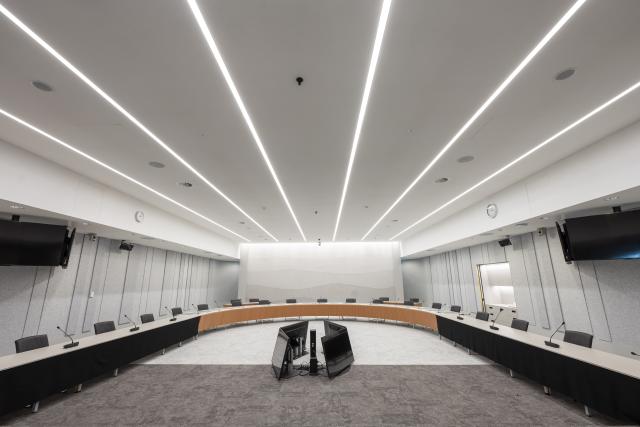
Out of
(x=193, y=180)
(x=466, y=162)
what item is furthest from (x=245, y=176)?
(x=466, y=162)

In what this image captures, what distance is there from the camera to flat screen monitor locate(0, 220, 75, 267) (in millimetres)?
4914

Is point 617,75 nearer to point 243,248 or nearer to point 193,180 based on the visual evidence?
point 193,180

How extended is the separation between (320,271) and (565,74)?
1382 centimetres

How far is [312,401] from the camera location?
399 cm

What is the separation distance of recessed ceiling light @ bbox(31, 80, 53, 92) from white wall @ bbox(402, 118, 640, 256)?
7909 mm

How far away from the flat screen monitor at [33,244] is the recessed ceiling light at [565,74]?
9.01 metres

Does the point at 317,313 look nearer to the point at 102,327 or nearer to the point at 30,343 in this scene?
the point at 102,327

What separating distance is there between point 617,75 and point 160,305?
1358 centimetres

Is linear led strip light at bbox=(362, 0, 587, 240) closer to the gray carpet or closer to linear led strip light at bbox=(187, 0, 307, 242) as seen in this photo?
linear led strip light at bbox=(187, 0, 307, 242)

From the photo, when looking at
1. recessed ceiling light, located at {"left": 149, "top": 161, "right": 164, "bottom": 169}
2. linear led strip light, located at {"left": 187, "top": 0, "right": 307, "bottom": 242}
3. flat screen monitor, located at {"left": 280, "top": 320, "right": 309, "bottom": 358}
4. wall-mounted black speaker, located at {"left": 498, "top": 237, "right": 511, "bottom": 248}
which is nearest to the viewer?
linear led strip light, located at {"left": 187, "top": 0, "right": 307, "bottom": 242}

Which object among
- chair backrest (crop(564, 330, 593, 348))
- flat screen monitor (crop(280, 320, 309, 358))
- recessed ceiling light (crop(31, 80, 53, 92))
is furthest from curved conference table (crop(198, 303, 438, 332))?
recessed ceiling light (crop(31, 80, 53, 92))

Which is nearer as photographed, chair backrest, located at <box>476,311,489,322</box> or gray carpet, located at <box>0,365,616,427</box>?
gray carpet, located at <box>0,365,616,427</box>

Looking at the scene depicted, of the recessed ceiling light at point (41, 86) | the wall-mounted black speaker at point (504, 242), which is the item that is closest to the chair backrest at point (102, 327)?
the recessed ceiling light at point (41, 86)

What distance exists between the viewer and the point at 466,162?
4.99 meters
